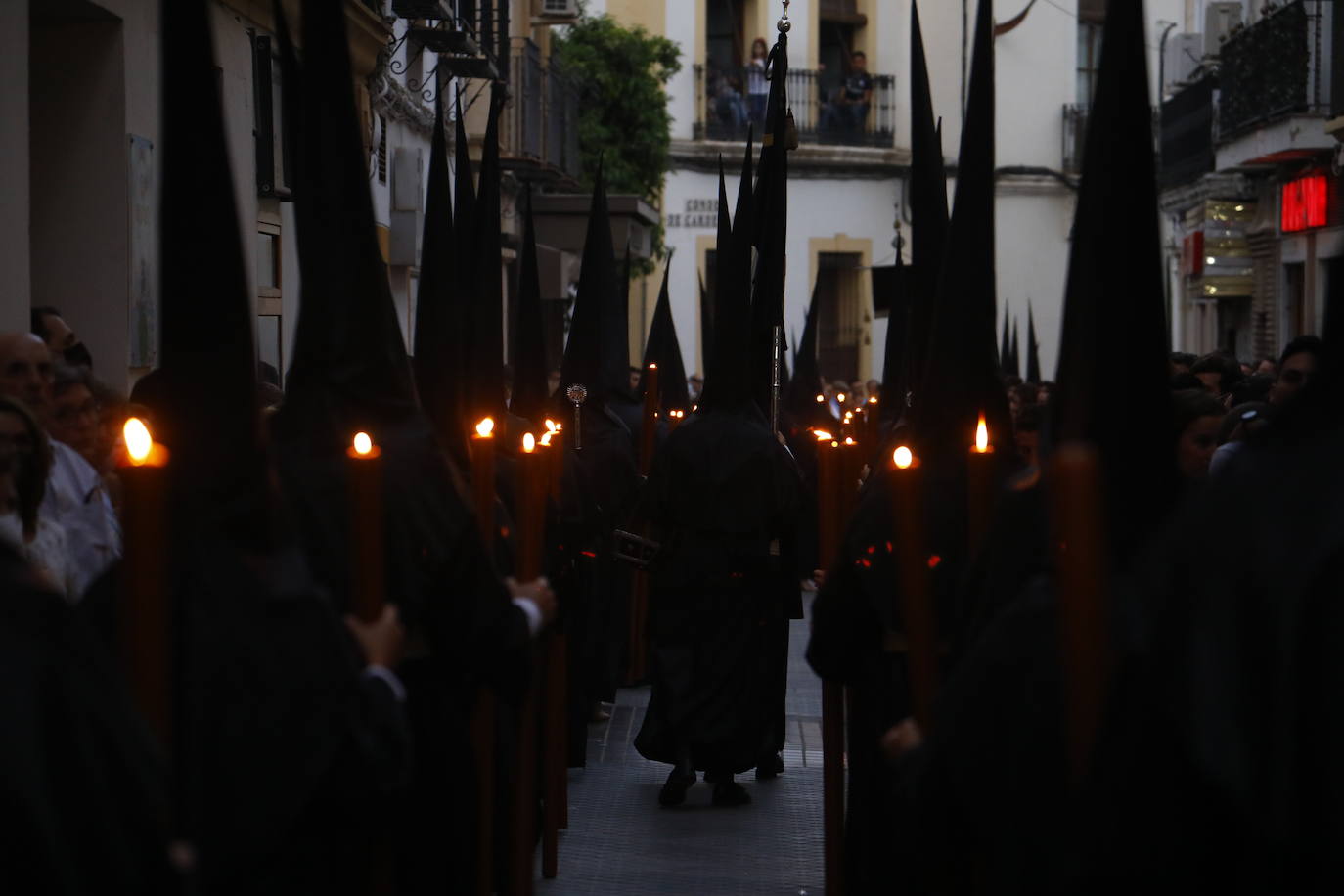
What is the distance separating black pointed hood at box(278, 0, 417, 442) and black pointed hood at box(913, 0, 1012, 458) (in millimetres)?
1327

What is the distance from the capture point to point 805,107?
1385 inches

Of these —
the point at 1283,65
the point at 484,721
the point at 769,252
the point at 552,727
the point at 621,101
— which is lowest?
the point at 552,727

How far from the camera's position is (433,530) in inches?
179

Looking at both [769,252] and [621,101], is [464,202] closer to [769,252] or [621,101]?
[769,252]

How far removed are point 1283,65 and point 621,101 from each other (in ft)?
34.9

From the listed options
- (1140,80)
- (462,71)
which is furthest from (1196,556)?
(462,71)

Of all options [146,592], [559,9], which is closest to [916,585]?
[146,592]

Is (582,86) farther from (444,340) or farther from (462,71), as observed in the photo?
(444,340)

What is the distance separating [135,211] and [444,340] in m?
4.97

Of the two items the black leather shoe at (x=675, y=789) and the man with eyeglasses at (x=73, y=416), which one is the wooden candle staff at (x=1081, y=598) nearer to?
the man with eyeglasses at (x=73, y=416)

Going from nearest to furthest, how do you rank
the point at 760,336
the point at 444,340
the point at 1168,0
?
1. the point at 444,340
2. the point at 760,336
3. the point at 1168,0

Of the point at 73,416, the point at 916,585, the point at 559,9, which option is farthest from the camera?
the point at 559,9

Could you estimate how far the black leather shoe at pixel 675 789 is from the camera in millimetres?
8867

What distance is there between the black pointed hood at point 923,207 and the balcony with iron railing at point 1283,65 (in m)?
13.6
